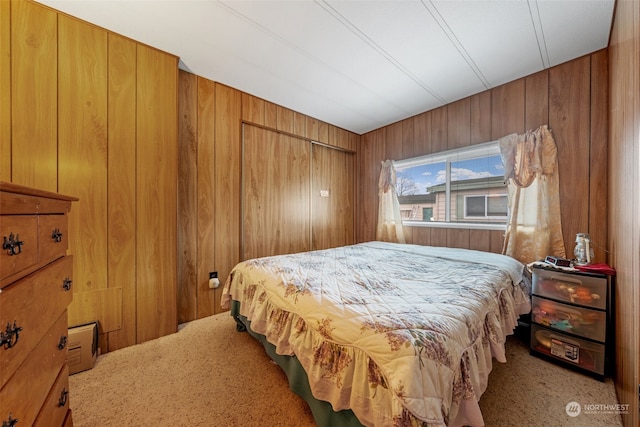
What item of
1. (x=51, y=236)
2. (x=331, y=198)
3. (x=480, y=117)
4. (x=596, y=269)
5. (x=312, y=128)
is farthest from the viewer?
(x=331, y=198)

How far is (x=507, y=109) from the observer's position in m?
2.43

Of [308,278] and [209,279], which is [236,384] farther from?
[209,279]

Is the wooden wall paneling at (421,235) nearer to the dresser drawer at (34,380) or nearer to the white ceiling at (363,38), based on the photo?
the white ceiling at (363,38)

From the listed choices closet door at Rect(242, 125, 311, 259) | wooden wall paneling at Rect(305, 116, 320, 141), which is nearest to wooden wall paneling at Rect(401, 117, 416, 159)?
wooden wall paneling at Rect(305, 116, 320, 141)

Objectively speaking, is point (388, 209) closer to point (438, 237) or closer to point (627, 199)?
point (438, 237)

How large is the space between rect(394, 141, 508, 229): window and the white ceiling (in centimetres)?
78

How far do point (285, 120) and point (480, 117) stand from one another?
241cm

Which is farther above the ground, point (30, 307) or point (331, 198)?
point (331, 198)

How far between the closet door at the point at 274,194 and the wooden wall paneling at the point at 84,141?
129cm

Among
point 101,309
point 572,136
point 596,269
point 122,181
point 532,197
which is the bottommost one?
point 101,309

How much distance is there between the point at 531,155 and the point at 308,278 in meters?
2.49

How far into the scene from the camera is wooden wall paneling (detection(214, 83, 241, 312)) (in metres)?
2.58

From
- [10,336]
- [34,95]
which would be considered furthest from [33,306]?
[34,95]

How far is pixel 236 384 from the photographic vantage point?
1495 mm
